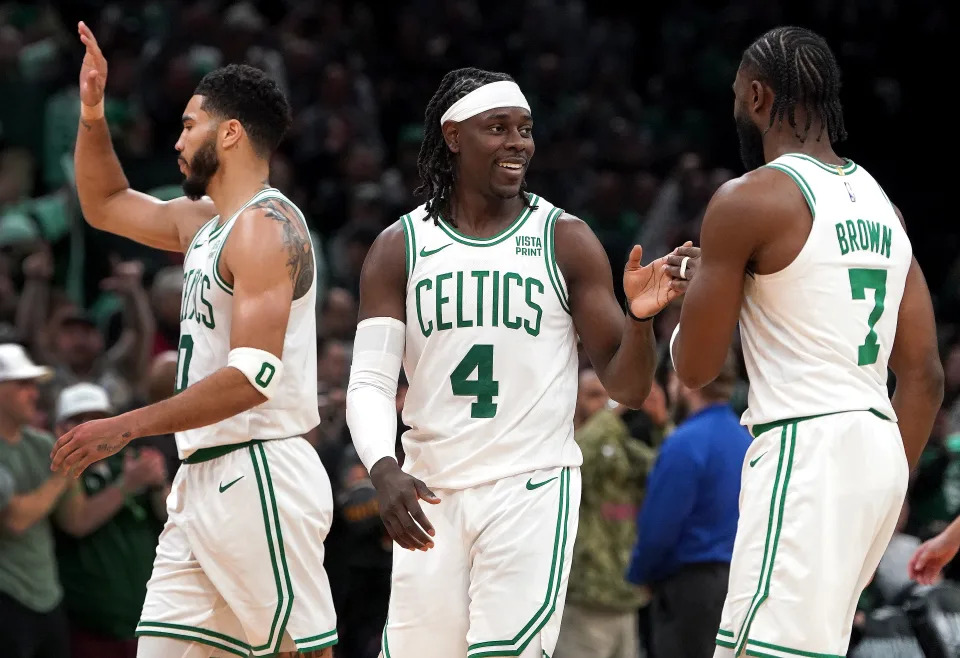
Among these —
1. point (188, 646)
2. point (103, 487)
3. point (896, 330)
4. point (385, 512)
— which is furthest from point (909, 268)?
point (103, 487)

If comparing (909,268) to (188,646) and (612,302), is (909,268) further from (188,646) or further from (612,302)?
(188,646)

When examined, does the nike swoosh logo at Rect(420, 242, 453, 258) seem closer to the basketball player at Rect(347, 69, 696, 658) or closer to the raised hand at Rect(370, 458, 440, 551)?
the basketball player at Rect(347, 69, 696, 658)

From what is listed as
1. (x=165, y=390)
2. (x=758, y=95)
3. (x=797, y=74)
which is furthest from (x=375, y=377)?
(x=165, y=390)

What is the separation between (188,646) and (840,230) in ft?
7.94

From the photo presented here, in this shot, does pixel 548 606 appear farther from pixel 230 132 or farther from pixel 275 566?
pixel 230 132

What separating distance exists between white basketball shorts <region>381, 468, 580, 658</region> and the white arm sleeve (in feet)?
0.99

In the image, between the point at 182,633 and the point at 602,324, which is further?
the point at 182,633

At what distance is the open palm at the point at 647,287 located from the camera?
434 cm

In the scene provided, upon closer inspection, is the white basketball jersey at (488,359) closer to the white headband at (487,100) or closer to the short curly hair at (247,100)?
the white headband at (487,100)

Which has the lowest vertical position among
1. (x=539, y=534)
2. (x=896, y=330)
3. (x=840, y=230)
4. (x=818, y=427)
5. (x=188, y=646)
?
(x=188, y=646)

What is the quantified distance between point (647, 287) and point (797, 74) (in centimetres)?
74

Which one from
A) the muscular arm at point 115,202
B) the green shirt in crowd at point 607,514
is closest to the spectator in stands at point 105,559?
the muscular arm at point 115,202

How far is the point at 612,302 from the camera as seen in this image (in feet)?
15.5

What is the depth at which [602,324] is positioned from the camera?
4676mm
